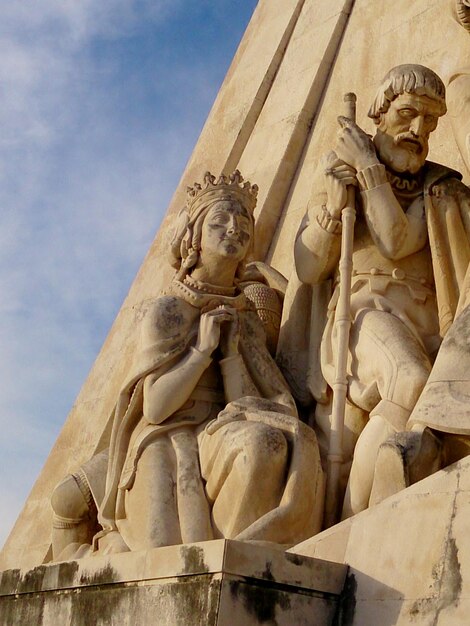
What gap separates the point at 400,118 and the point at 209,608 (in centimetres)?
270

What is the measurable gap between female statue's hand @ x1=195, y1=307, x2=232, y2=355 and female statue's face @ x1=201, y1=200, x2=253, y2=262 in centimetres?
30

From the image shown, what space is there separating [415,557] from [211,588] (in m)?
0.65

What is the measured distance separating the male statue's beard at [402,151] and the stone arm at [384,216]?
0.14 metres

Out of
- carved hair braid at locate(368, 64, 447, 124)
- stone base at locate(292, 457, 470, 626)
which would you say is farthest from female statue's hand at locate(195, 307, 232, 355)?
stone base at locate(292, 457, 470, 626)

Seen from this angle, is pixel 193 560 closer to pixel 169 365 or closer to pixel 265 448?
pixel 265 448

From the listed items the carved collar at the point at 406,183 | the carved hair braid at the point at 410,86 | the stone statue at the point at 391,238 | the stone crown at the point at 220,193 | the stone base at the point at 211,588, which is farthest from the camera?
the stone crown at the point at 220,193

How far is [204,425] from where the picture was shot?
5152 mm

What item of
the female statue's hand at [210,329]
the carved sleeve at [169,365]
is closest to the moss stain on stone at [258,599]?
the carved sleeve at [169,365]

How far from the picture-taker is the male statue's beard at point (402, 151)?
5379 mm

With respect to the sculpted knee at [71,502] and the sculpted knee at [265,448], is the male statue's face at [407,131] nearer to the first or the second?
the sculpted knee at [265,448]

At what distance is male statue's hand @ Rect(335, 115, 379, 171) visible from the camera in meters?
5.32

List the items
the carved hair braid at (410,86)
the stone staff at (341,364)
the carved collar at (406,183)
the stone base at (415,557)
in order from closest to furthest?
the stone base at (415,557) → the stone staff at (341,364) → the carved hair braid at (410,86) → the carved collar at (406,183)

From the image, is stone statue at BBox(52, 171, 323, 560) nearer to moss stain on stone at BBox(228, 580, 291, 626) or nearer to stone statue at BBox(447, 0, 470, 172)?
moss stain on stone at BBox(228, 580, 291, 626)

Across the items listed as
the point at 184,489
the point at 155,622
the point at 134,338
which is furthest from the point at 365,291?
the point at 134,338
